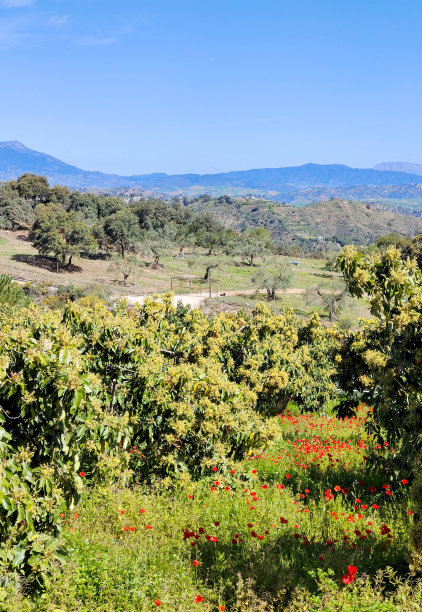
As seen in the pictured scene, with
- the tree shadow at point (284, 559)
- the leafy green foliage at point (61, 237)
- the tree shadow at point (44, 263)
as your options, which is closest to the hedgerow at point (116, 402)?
the tree shadow at point (284, 559)

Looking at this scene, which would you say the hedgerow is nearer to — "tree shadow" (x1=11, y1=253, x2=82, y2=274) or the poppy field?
the poppy field

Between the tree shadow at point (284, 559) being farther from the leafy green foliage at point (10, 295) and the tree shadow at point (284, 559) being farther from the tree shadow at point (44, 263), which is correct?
the tree shadow at point (44, 263)

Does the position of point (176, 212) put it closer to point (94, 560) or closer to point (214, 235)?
point (214, 235)

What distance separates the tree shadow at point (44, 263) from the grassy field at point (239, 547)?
1895 inches

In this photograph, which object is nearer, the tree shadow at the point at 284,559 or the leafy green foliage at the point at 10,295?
the tree shadow at the point at 284,559

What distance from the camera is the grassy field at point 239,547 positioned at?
477 cm

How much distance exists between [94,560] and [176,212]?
9157 centimetres

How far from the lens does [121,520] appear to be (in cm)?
632

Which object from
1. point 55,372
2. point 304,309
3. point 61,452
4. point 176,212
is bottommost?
point 304,309

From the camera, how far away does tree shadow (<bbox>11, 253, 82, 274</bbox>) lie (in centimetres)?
5247

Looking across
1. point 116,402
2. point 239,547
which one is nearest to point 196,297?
point 116,402

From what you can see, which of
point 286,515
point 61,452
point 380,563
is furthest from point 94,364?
point 380,563

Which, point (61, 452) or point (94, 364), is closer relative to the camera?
point (61, 452)

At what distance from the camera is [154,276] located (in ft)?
187
